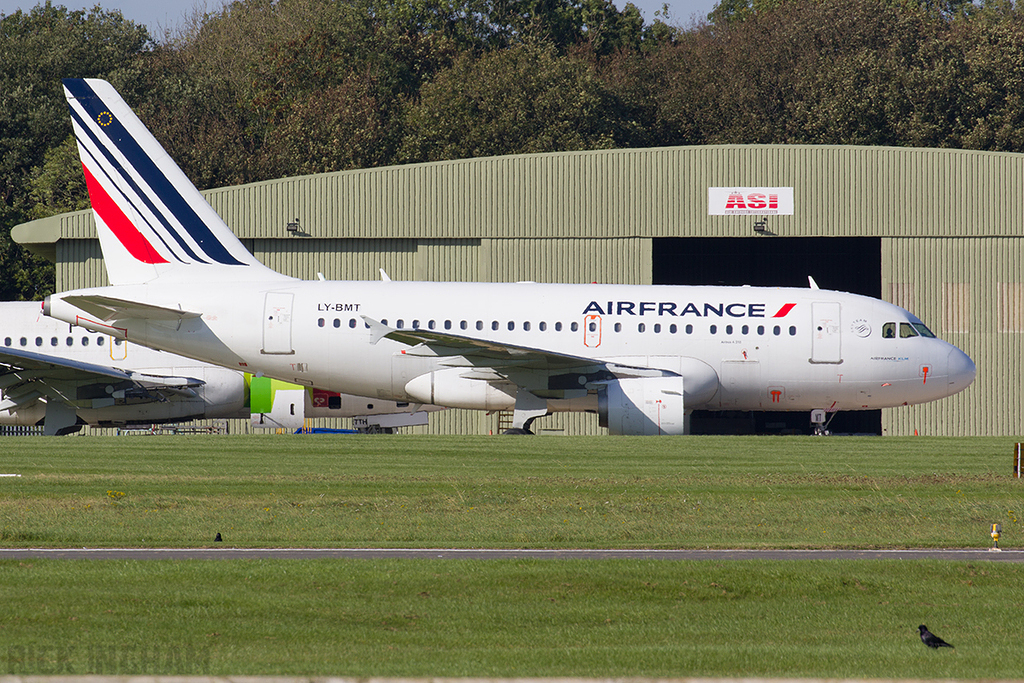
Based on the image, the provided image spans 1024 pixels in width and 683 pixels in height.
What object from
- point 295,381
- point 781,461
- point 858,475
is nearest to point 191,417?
point 295,381

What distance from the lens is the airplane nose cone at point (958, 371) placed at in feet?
106

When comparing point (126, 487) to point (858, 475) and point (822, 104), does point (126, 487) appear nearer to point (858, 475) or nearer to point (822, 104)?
point (858, 475)

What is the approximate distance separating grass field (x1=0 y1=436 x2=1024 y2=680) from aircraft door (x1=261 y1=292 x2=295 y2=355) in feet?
29.0

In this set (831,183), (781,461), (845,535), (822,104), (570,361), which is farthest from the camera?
(822,104)

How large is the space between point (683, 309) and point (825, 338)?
350cm

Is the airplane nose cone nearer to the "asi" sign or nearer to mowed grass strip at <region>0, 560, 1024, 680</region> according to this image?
→ the "asi" sign

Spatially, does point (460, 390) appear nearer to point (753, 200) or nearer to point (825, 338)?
point (825, 338)

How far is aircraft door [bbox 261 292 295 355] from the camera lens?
3109 cm

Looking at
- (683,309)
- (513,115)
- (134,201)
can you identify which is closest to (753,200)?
(683,309)

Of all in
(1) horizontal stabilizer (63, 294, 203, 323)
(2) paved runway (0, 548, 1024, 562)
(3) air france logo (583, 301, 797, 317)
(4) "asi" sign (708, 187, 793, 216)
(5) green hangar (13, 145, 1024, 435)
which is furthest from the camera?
(4) "asi" sign (708, 187, 793, 216)

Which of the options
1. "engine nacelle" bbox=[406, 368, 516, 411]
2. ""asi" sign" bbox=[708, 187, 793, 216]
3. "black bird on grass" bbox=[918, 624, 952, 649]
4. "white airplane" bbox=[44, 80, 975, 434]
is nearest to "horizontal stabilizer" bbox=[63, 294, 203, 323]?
"white airplane" bbox=[44, 80, 975, 434]

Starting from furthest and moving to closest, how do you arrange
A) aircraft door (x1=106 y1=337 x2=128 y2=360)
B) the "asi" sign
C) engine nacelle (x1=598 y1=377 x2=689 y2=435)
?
the "asi" sign < aircraft door (x1=106 y1=337 x2=128 y2=360) < engine nacelle (x1=598 y1=377 x2=689 y2=435)

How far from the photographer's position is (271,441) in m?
27.0

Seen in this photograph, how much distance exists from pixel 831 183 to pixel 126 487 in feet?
97.7
